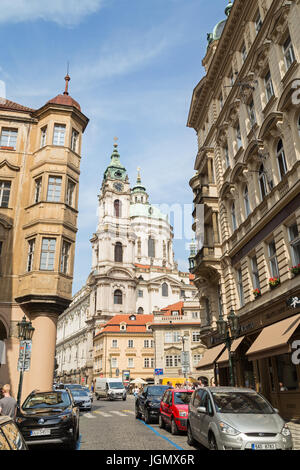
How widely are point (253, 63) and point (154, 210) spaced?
9479cm

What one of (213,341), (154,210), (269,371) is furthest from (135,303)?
(269,371)

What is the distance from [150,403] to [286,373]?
20.8 ft

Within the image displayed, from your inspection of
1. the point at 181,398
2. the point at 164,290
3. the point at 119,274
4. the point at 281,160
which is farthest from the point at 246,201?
the point at 164,290

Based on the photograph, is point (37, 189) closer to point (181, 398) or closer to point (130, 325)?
point (181, 398)

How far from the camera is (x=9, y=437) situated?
14.4 feet

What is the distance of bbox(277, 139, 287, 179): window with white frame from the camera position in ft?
55.0

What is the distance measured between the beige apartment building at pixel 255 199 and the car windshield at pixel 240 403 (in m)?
3.52

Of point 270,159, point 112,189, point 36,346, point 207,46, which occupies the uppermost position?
point 112,189

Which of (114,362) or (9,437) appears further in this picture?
(114,362)

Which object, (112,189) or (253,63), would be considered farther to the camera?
(112,189)

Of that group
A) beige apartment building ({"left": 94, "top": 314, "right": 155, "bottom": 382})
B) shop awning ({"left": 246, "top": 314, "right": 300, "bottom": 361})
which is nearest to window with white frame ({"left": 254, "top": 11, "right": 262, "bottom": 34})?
shop awning ({"left": 246, "top": 314, "right": 300, "bottom": 361})

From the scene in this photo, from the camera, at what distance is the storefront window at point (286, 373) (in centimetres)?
1596
